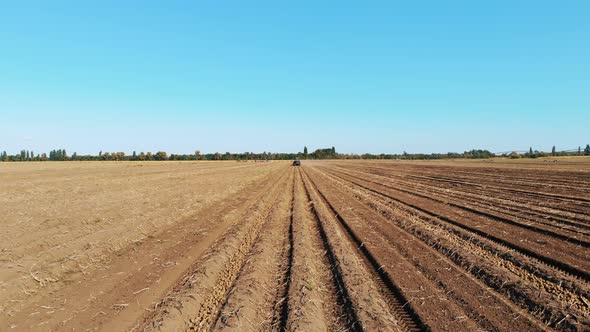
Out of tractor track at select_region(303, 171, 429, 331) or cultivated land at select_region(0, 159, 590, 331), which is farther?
cultivated land at select_region(0, 159, 590, 331)

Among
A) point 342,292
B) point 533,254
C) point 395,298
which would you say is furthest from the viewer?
point 533,254

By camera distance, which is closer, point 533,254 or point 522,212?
A: point 533,254

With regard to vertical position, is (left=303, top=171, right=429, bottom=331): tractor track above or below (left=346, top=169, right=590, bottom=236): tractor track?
below

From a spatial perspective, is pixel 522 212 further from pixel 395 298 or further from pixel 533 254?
pixel 395 298

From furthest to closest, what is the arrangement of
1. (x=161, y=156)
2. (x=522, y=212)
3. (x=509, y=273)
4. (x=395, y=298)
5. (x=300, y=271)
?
(x=161, y=156)
(x=522, y=212)
(x=300, y=271)
(x=509, y=273)
(x=395, y=298)

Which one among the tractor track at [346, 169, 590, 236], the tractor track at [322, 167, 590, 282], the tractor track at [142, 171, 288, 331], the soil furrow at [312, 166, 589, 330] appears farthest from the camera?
the tractor track at [346, 169, 590, 236]

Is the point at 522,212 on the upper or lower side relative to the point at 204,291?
upper

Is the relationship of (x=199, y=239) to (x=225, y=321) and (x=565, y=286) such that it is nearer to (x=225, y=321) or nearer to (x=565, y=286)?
(x=225, y=321)

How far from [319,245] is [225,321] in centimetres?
430

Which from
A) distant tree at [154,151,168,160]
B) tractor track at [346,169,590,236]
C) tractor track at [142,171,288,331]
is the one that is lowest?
tractor track at [142,171,288,331]

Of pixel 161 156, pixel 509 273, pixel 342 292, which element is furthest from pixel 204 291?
pixel 161 156

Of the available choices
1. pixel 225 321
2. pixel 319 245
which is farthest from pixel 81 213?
pixel 225 321

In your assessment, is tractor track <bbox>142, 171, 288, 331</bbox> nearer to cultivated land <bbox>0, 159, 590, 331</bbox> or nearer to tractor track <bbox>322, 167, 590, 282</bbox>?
cultivated land <bbox>0, 159, 590, 331</bbox>

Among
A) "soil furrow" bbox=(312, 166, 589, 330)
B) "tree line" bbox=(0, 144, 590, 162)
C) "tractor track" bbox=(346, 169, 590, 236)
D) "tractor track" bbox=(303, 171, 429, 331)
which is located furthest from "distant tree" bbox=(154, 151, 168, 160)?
"tractor track" bbox=(303, 171, 429, 331)
